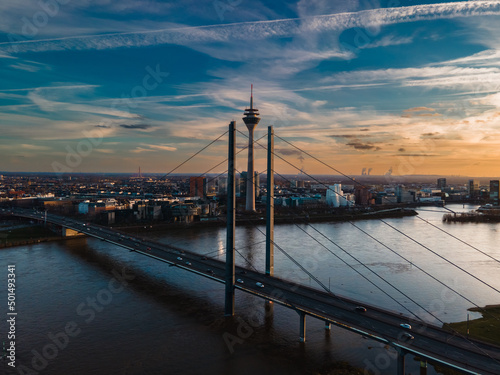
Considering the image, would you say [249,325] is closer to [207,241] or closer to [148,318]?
[148,318]

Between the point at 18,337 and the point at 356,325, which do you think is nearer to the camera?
the point at 356,325

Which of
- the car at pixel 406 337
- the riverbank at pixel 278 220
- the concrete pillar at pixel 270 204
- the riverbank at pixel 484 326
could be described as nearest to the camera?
the car at pixel 406 337

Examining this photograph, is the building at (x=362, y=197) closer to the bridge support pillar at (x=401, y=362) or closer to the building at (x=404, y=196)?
the building at (x=404, y=196)

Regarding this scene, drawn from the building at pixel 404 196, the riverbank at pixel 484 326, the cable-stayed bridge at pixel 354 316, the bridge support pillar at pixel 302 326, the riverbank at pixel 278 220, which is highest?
the building at pixel 404 196

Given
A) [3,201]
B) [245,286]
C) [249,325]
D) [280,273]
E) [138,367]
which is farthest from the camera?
[3,201]

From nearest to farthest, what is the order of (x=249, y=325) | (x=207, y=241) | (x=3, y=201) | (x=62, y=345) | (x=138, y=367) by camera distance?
(x=138, y=367)
(x=62, y=345)
(x=249, y=325)
(x=207, y=241)
(x=3, y=201)

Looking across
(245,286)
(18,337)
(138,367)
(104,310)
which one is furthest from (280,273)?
(18,337)

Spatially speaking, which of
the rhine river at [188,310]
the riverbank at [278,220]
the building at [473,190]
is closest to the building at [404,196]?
the riverbank at [278,220]
